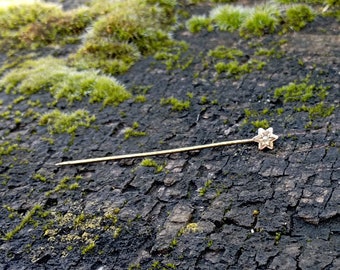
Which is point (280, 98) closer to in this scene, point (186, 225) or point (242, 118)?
point (242, 118)

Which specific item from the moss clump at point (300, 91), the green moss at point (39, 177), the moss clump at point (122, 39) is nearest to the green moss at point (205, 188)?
the moss clump at point (300, 91)

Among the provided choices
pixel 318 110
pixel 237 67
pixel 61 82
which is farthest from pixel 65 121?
pixel 318 110

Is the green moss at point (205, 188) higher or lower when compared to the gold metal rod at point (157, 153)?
lower

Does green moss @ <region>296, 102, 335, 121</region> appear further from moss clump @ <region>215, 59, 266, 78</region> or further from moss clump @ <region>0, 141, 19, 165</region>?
moss clump @ <region>0, 141, 19, 165</region>

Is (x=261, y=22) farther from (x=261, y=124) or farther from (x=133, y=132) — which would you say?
(x=133, y=132)

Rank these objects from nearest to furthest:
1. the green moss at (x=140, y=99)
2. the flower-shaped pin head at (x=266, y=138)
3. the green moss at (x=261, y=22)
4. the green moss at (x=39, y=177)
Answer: the flower-shaped pin head at (x=266, y=138) → the green moss at (x=39, y=177) → the green moss at (x=140, y=99) → the green moss at (x=261, y=22)

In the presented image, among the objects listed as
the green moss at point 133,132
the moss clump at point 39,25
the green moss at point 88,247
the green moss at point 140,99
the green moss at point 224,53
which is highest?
the moss clump at point 39,25

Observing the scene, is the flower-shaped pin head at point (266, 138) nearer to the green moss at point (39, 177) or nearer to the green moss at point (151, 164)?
the green moss at point (151, 164)
